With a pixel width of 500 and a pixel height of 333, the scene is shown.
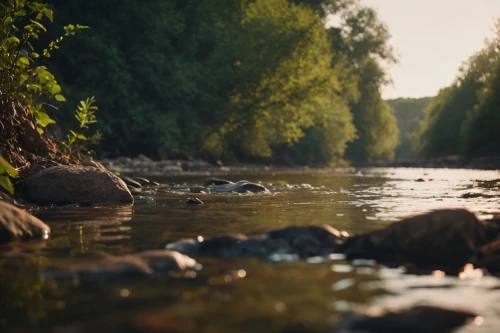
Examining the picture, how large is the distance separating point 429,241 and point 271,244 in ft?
3.97

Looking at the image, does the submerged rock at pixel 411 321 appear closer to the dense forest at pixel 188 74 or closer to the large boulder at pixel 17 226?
the large boulder at pixel 17 226

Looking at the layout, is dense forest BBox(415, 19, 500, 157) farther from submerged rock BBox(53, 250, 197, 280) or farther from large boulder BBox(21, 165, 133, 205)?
submerged rock BBox(53, 250, 197, 280)

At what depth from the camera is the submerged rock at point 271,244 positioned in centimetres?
489

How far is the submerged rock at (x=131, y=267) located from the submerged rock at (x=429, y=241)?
1354 millimetres

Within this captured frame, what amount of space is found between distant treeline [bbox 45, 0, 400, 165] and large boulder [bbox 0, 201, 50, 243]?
2136 centimetres

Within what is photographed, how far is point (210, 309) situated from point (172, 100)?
93.3ft

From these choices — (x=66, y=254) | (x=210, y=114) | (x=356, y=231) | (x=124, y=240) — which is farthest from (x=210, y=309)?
(x=210, y=114)

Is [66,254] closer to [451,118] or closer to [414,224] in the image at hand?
[414,224]

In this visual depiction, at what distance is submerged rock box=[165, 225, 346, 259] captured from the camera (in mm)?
4891

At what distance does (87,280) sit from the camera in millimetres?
3801

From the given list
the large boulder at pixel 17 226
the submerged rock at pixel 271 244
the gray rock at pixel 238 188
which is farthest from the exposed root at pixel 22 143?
the submerged rock at pixel 271 244

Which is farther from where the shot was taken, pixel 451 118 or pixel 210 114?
pixel 451 118

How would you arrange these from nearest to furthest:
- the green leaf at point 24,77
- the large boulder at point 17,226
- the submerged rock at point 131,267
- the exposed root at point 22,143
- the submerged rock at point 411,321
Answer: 1. the submerged rock at point 411,321
2. the submerged rock at point 131,267
3. the large boulder at point 17,226
4. the green leaf at point 24,77
5. the exposed root at point 22,143

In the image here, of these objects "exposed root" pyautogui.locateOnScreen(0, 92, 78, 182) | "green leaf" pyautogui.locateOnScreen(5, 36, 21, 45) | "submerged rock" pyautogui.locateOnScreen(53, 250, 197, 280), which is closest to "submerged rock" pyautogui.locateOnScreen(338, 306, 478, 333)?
"submerged rock" pyautogui.locateOnScreen(53, 250, 197, 280)
